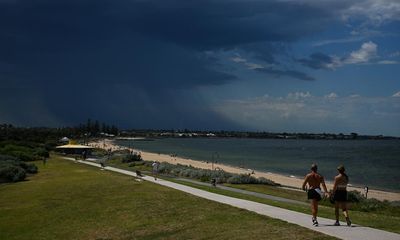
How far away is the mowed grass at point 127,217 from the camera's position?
1473 cm

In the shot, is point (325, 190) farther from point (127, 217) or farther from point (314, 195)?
point (127, 217)

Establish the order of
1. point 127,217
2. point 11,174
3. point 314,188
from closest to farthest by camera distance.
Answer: point 314,188 → point 127,217 → point 11,174

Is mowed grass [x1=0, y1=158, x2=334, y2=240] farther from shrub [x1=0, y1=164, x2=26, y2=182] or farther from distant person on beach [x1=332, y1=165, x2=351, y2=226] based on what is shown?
shrub [x1=0, y1=164, x2=26, y2=182]

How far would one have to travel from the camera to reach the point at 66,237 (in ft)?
56.3

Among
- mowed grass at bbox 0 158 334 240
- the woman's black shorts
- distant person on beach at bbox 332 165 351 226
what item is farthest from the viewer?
mowed grass at bbox 0 158 334 240

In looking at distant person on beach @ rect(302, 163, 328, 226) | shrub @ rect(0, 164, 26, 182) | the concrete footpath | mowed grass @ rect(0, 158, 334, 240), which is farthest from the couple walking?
shrub @ rect(0, 164, 26, 182)

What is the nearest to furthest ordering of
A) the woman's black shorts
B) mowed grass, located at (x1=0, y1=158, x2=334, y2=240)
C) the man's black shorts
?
the man's black shorts
the woman's black shorts
mowed grass, located at (x1=0, y1=158, x2=334, y2=240)

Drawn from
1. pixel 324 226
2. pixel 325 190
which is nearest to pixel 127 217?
pixel 324 226

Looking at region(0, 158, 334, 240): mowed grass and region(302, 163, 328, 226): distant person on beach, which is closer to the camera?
region(302, 163, 328, 226): distant person on beach

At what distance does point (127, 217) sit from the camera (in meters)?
19.0

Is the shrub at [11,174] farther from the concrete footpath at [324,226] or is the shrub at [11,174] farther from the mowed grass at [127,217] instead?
the concrete footpath at [324,226]

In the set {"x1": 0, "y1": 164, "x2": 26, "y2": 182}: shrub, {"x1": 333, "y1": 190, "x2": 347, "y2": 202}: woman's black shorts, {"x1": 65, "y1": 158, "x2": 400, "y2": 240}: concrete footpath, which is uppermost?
{"x1": 333, "y1": 190, "x2": 347, "y2": 202}: woman's black shorts

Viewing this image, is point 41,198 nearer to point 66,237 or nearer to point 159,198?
point 159,198

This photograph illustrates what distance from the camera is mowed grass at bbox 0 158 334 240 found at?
14734 millimetres
